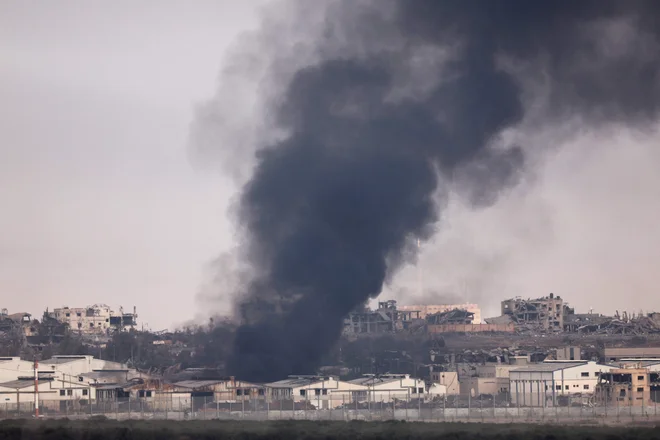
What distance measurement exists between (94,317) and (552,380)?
361ft

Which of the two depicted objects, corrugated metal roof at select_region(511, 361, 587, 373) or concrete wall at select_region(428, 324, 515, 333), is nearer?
corrugated metal roof at select_region(511, 361, 587, 373)

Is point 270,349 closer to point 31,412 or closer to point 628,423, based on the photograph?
point 31,412

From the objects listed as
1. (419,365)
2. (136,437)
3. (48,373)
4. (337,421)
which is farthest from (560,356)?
(136,437)

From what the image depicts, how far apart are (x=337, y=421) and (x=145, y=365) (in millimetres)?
55301

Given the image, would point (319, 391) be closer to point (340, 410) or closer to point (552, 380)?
point (340, 410)

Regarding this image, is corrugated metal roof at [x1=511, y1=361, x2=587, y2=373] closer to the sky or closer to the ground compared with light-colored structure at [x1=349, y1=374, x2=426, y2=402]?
closer to the sky

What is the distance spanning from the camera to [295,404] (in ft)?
254

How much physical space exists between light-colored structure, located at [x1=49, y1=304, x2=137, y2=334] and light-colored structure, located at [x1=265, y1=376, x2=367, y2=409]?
310ft

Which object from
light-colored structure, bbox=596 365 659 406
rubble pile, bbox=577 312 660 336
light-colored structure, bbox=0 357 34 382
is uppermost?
rubble pile, bbox=577 312 660 336

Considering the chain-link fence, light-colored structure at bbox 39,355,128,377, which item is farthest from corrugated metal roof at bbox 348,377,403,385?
light-colored structure at bbox 39,355,128,377

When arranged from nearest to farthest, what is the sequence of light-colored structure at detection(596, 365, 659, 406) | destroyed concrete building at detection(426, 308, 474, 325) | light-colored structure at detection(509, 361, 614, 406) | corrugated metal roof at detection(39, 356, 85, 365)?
1. light-colored structure at detection(596, 365, 659, 406)
2. light-colored structure at detection(509, 361, 614, 406)
3. corrugated metal roof at detection(39, 356, 85, 365)
4. destroyed concrete building at detection(426, 308, 474, 325)

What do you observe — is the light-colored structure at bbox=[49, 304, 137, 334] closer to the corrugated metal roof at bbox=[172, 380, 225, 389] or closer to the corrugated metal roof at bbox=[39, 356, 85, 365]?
the corrugated metal roof at bbox=[39, 356, 85, 365]

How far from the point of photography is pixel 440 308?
18300 cm

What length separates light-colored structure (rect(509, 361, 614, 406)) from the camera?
85.4 metres
